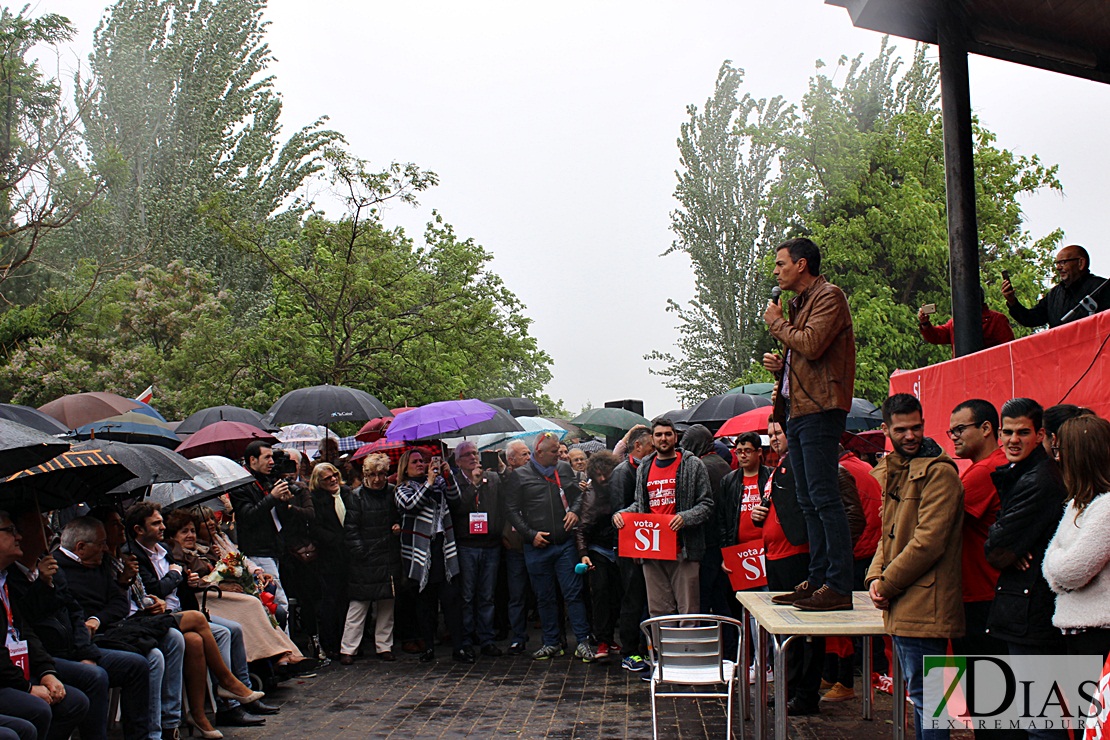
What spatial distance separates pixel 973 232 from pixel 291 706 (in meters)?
7.15

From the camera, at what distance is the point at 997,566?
4.44 m

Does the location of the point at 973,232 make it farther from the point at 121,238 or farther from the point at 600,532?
the point at 121,238

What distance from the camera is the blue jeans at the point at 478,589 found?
1071 cm

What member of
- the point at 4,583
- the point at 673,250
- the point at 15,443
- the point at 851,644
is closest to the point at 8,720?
the point at 4,583

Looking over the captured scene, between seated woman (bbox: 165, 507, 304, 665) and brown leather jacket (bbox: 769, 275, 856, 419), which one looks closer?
brown leather jacket (bbox: 769, 275, 856, 419)

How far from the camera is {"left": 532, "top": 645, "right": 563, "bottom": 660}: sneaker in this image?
10400 mm

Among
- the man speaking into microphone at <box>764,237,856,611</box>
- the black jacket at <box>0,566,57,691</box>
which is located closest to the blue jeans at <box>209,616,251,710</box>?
the black jacket at <box>0,566,57,691</box>

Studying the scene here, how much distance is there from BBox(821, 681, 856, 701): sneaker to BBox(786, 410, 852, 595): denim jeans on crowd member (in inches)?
123

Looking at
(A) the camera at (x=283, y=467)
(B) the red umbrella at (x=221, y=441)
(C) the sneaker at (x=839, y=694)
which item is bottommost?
(C) the sneaker at (x=839, y=694)

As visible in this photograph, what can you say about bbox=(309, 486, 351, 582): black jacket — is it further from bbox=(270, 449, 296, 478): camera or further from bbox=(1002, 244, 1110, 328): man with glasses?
bbox=(1002, 244, 1110, 328): man with glasses

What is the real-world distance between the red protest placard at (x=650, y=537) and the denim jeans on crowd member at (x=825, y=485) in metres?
3.55

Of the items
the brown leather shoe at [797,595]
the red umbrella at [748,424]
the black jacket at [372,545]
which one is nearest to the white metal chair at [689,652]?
the brown leather shoe at [797,595]

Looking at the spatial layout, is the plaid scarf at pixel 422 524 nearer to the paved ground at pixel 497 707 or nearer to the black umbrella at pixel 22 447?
the paved ground at pixel 497 707

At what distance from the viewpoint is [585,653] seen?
10.2 metres
